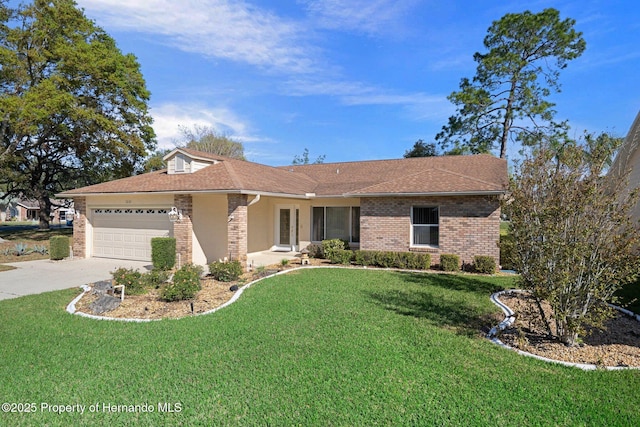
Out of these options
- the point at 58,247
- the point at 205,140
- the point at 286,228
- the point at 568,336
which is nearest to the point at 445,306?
the point at 568,336

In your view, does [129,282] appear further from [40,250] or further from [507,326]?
[40,250]

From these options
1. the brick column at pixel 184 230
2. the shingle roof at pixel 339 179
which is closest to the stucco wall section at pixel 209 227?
the brick column at pixel 184 230

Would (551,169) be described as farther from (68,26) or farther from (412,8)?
(68,26)

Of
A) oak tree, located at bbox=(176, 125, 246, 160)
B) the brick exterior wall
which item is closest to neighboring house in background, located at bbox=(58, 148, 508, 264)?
the brick exterior wall

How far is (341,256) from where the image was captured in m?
14.4

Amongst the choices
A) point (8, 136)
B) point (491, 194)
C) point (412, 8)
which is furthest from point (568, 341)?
point (8, 136)

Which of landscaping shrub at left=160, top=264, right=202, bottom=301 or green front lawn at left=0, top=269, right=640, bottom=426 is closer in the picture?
green front lawn at left=0, top=269, right=640, bottom=426

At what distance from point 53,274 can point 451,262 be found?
45.2 feet

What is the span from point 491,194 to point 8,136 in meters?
29.4

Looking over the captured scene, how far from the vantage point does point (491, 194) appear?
41.5 ft

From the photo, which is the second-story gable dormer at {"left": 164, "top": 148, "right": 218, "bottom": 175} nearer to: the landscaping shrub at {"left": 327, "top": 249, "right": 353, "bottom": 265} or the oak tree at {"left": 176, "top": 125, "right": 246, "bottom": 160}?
the landscaping shrub at {"left": 327, "top": 249, "right": 353, "bottom": 265}

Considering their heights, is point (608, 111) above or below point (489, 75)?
below

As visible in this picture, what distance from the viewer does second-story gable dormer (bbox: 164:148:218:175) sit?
15.9 metres

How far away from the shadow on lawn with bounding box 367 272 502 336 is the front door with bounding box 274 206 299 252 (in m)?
7.90
